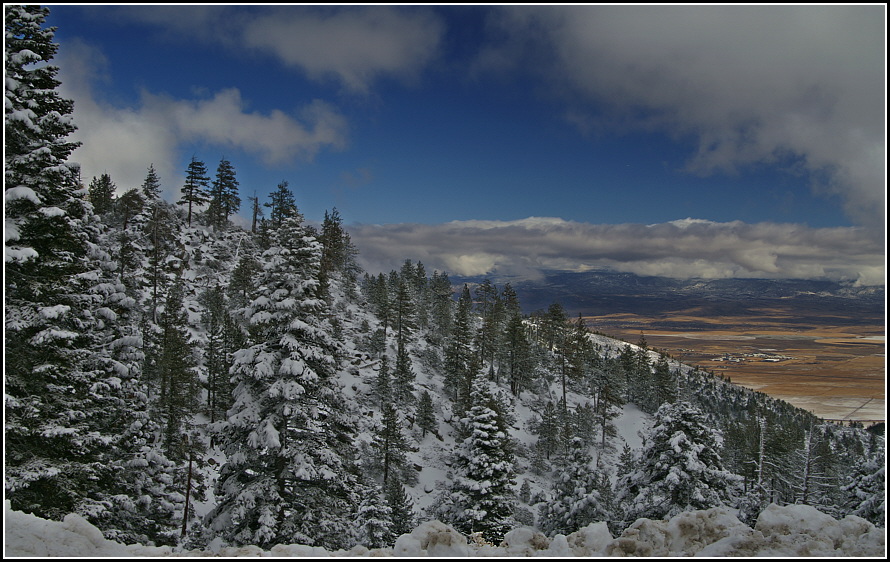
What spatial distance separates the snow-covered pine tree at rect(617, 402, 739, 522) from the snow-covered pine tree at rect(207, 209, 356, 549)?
12559 millimetres

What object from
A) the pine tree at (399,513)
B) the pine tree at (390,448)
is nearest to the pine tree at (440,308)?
the pine tree at (390,448)

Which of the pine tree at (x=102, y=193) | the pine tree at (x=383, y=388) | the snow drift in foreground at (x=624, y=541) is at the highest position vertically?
the pine tree at (x=102, y=193)

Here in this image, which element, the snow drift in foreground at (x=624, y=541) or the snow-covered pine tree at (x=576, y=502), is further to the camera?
the snow-covered pine tree at (x=576, y=502)

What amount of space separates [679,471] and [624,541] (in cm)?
1270

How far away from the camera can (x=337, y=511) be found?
12.4m

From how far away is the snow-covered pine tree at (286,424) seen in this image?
11141 mm

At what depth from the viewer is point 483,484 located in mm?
18484

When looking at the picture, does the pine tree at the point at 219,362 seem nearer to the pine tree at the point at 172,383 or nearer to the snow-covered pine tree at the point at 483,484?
the pine tree at the point at 172,383

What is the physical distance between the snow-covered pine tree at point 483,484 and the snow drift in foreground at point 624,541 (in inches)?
507

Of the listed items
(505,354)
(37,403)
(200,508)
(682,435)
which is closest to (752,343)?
(505,354)

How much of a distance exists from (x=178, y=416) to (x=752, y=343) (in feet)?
538

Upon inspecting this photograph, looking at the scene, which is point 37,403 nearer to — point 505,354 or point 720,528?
point 720,528

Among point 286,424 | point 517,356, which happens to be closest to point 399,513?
point 286,424

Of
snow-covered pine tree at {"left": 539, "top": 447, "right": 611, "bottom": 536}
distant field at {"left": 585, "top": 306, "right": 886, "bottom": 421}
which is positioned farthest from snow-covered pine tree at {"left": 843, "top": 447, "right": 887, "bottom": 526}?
snow-covered pine tree at {"left": 539, "top": 447, "right": 611, "bottom": 536}
